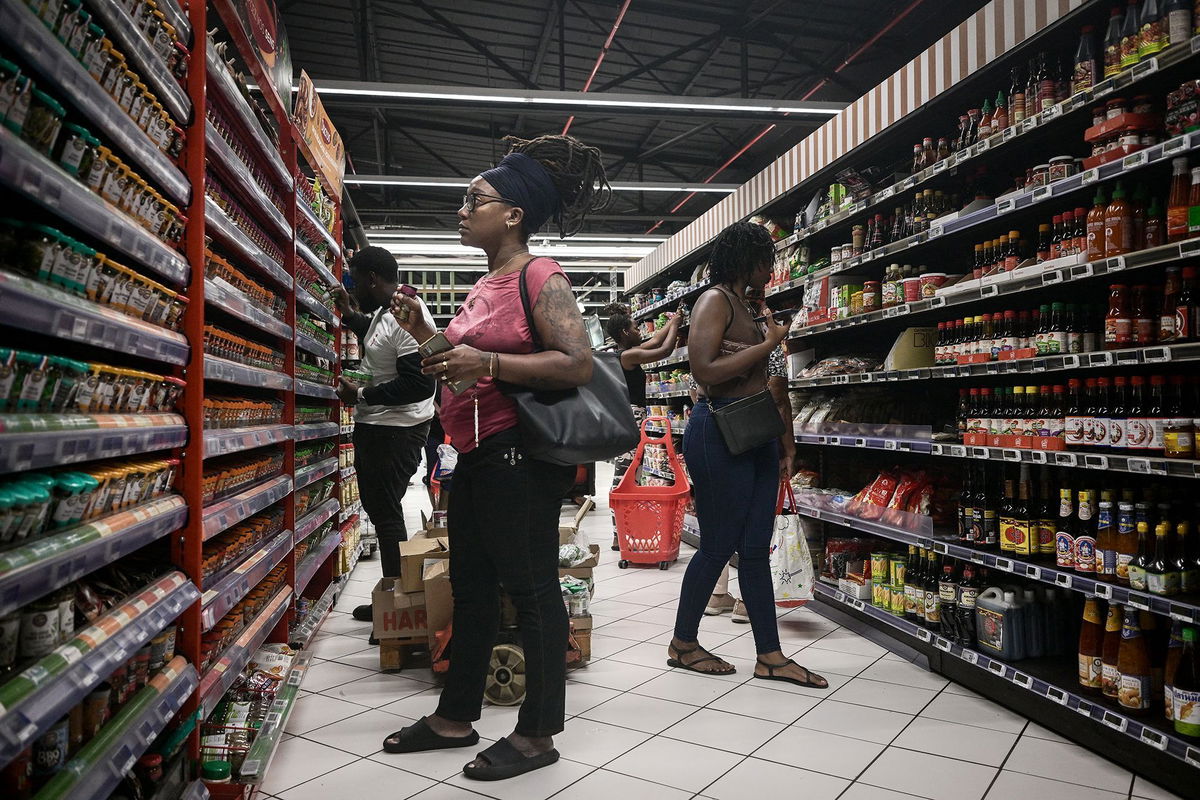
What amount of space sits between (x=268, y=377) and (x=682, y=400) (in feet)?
19.9

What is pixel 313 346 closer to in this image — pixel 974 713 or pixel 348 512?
pixel 348 512

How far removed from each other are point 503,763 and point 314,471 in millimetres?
2112

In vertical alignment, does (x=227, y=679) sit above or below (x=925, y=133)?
below

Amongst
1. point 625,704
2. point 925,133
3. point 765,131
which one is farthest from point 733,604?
point 765,131

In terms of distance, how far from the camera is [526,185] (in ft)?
7.88

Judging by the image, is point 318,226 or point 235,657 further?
point 318,226

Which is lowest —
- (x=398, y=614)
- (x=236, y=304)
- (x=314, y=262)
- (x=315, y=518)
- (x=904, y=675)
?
(x=904, y=675)

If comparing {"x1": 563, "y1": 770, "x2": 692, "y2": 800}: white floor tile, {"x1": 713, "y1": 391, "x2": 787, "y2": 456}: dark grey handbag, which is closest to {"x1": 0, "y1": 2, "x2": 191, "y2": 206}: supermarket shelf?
{"x1": 563, "y1": 770, "x2": 692, "y2": 800}: white floor tile

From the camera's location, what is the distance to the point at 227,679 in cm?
225

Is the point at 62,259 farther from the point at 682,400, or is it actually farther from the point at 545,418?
the point at 682,400

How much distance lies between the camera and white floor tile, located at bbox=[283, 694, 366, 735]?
275 centimetres

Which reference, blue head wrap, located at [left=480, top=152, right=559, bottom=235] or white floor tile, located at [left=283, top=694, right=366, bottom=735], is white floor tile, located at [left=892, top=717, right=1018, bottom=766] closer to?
white floor tile, located at [left=283, top=694, right=366, bottom=735]

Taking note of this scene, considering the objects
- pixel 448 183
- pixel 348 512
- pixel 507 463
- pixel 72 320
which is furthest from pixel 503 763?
pixel 448 183

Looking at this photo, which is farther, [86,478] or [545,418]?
[545,418]
